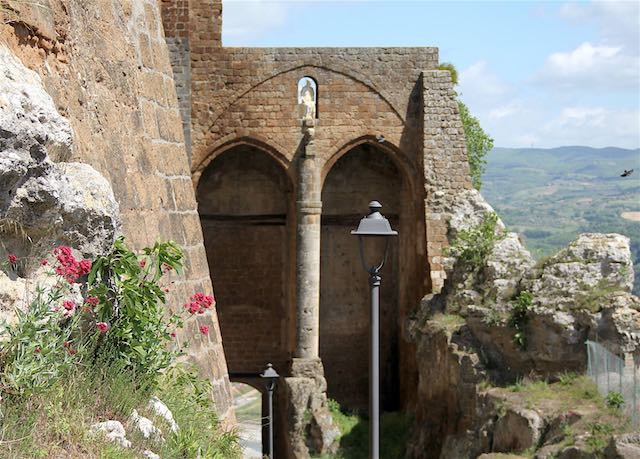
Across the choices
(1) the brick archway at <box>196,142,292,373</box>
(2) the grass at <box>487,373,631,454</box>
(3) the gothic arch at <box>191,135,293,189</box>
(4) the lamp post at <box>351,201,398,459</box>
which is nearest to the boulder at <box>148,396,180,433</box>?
(4) the lamp post at <box>351,201,398,459</box>

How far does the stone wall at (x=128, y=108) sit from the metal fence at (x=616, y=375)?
5.70m

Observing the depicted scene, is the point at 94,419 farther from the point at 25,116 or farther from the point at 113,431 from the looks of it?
the point at 25,116

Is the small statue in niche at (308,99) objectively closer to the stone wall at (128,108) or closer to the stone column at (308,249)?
the stone column at (308,249)

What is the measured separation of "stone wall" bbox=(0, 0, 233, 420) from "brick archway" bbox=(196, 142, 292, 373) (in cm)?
1343

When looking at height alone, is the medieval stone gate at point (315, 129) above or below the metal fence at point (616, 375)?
above

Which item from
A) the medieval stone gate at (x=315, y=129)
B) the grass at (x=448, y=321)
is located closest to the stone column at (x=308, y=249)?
the medieval stone gate at (x=315, y=129)

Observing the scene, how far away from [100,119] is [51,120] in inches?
63.2

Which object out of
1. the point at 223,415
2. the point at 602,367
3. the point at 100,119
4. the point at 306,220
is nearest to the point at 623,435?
the point at 602,367

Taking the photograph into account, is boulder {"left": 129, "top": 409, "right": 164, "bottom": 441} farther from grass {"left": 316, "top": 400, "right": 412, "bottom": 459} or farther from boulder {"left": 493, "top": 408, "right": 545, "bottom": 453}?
grass {"left": 316, "top": 400, "right": 412, "bottom": 459}

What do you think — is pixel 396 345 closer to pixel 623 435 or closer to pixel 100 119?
pixel 623 435

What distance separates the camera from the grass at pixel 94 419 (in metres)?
4.30

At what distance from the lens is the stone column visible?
20.1m

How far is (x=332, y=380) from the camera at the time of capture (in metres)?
22.0

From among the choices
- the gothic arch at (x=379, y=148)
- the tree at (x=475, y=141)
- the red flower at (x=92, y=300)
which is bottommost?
the red flower at (x=92, y=300)
